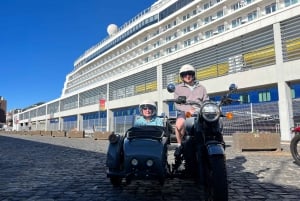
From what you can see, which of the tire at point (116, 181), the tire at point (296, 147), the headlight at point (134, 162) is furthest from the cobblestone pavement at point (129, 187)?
the tire at point (296, 147)

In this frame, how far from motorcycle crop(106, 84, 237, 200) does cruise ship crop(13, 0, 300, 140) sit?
123cm

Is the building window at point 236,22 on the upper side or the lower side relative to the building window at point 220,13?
lower

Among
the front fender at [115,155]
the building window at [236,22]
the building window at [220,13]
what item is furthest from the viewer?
the building window at [220,13]

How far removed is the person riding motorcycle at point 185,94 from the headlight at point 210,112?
93 centimetres

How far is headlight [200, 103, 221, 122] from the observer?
342cm

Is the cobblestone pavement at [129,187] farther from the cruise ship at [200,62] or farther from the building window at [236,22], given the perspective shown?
the building window at [236,22]

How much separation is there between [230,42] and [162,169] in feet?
78.5

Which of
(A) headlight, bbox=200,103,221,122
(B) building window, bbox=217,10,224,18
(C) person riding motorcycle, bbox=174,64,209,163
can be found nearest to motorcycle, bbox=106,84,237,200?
(A) headlight, bbox=200,103,221,122

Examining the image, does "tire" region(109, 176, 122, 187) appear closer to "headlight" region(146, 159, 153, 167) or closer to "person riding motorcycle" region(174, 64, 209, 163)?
"person riding motorcycle" region(174, 64, 209, 163)

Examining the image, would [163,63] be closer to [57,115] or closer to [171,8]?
[171,8]

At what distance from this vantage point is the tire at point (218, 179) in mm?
3088

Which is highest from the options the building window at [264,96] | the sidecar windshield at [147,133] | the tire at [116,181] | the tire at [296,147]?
the building window at [264,96]

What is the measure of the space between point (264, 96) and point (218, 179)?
2213 centimetres

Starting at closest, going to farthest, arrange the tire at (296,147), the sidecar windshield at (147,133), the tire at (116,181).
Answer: the sidecar windshield at (147,133) → the tire at (116,181) → the tire at (296,147)
